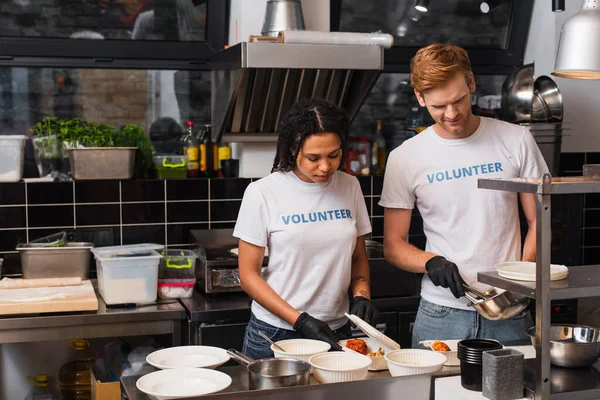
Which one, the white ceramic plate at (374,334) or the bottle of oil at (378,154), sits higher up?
the bottle of oil at (378,154)

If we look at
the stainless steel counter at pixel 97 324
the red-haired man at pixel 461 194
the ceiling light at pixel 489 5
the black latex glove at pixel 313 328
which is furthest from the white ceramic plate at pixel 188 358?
the ceiling light at pixel 489 5

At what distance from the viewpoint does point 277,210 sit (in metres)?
2.62

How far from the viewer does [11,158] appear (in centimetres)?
392

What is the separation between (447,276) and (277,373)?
2.07ft

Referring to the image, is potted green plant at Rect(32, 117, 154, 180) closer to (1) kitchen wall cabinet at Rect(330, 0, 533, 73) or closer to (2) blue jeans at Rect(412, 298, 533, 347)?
(1) kitchen wall cabinet at Rect(330, 0, 533, 73)

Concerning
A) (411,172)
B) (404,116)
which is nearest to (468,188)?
(411,172)

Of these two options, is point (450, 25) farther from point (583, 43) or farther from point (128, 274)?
point (583, 43)

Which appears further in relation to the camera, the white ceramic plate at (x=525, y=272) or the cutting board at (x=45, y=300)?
the cutting board at (x=45, y=300)

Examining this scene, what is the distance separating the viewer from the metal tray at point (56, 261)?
374 centimetres

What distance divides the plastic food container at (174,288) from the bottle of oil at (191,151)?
0.74 metres

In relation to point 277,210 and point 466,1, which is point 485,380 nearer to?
point 277,210

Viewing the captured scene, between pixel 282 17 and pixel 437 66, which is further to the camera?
pixel 282 17

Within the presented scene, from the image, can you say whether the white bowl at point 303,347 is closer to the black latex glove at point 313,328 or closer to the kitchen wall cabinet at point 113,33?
the black latex glove at point 313,328

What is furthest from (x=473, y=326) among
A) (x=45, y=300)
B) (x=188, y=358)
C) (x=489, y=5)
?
(x=489, y=5)
